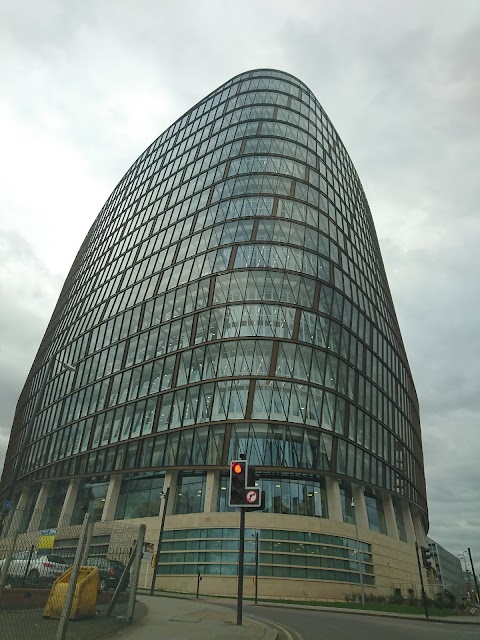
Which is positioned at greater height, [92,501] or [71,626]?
[92,501]

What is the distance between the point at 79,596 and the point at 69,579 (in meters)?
0.50

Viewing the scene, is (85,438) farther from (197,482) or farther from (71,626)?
(71,626)

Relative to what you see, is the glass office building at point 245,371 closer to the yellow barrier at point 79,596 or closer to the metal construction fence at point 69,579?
the metal construction fence at point 69,579

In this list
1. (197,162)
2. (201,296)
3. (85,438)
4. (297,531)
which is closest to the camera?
(297,531)

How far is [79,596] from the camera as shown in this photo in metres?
11.5

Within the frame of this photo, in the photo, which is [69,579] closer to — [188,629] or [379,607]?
[188,629]

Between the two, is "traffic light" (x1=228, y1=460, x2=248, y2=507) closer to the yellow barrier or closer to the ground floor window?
the yellow barrier

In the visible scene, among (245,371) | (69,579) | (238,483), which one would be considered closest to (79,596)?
(69,579)

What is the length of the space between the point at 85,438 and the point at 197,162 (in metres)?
44.5

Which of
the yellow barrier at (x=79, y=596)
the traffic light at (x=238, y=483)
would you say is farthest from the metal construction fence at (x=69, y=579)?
the traffic light at (x=238, y=483)

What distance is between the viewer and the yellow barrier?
11.4 m

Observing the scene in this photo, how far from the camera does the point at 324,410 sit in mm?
44781

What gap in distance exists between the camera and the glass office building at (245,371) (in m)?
40.8

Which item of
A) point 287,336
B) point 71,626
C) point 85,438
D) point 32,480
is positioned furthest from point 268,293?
point 32,480
